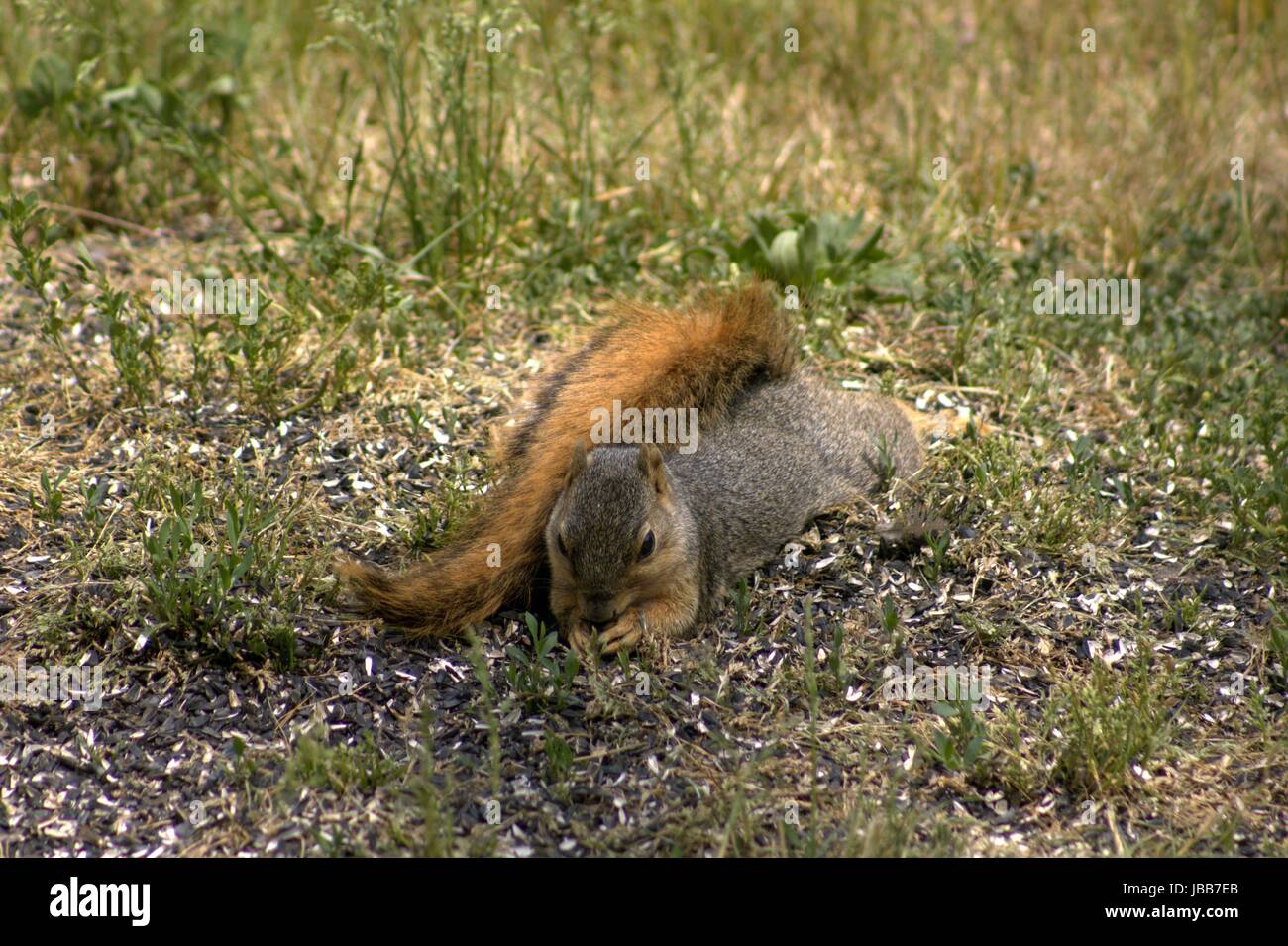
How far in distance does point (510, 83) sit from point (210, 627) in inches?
140

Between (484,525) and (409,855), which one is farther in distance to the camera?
(484,525)

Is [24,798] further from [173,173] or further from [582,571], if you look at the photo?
[173,173]

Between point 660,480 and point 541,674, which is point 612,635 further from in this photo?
point 660,480

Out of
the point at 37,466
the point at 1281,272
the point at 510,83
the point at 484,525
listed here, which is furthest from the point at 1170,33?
the point at 37,466

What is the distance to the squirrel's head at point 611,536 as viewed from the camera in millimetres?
3891

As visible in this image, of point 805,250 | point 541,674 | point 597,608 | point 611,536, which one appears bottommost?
point 541,674

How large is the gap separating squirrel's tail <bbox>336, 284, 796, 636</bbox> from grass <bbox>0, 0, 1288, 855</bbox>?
0.16m

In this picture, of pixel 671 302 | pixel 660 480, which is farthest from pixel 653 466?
pixel 671 302

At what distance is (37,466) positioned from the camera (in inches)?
183

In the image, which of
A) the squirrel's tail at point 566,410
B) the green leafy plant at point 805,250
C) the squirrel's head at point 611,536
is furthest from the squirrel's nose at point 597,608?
the green leafy plant at point 805,250

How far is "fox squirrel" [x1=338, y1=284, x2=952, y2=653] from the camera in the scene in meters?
3.97

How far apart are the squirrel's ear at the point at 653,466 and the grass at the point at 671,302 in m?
0.46

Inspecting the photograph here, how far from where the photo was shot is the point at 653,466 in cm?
408

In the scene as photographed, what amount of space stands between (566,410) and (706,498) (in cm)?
58
